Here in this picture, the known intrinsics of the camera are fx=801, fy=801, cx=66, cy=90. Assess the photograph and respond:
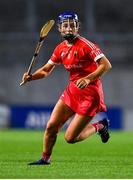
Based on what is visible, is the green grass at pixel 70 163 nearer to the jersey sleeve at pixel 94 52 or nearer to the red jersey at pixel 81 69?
the red jersey at pixel 81 69

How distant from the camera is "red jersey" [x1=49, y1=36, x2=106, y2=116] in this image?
1057 cm

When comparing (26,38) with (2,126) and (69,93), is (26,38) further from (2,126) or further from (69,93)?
(69,93)

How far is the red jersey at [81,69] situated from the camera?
34.7ft

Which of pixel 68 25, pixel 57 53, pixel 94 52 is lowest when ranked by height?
pixel 57 53

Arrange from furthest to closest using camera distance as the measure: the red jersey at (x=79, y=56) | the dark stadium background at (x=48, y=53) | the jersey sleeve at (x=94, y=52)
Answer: the dark stadium background at (x=48, y=53) < the red jersey at (x=79, y=56) < the jersey sleeve at (x=94, y=52)

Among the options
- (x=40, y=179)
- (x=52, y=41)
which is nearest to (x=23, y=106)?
(x=52, y=41)

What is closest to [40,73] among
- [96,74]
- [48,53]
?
[96,74]

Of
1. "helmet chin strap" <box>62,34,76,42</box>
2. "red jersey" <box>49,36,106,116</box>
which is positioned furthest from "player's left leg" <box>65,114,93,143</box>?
"helmet chin strap" <box>62,34,76,42</box>

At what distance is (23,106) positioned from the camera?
26.0 m

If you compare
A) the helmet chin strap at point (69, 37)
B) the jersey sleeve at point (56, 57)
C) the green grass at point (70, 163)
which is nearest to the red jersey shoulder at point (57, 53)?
the jersey sleeve at point (56, 57)

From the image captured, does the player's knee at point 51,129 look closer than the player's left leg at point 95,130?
Yes

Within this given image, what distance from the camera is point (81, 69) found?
10.7 m

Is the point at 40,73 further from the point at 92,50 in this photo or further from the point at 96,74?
the point at 96,74

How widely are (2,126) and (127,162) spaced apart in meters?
14.0
